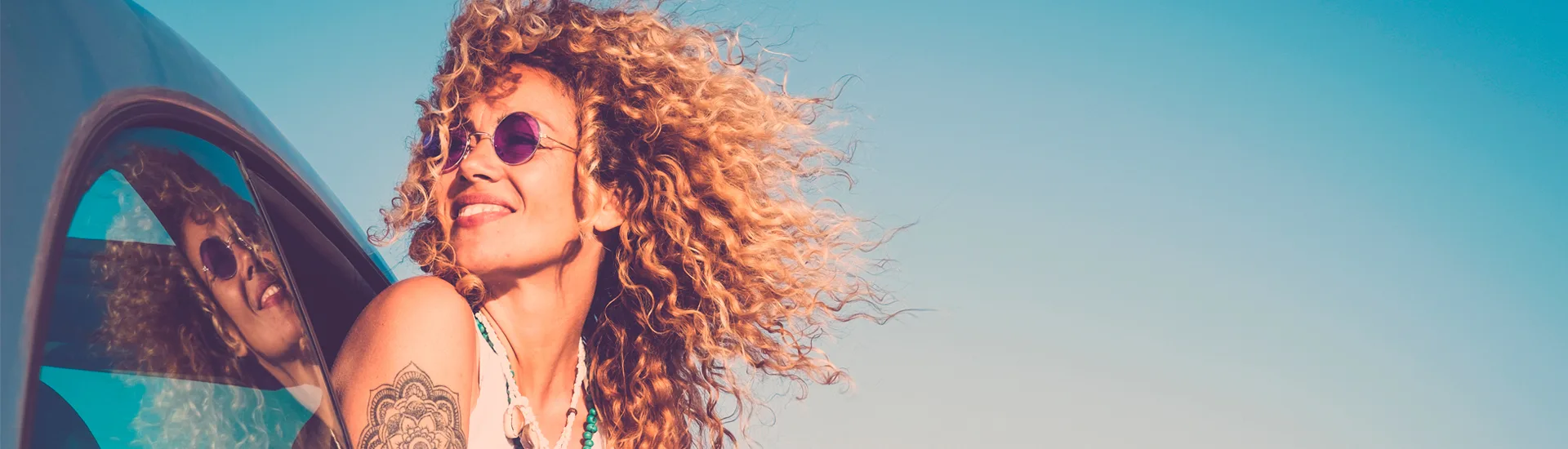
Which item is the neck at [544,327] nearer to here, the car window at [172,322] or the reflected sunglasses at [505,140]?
the reflected sunglasses at [505,140]

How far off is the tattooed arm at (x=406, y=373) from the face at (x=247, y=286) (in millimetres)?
753

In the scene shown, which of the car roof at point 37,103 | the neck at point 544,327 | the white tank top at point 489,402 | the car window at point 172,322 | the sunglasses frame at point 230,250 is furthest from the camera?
the neck at point 544,327

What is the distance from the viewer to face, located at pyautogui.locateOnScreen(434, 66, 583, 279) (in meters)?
3.02

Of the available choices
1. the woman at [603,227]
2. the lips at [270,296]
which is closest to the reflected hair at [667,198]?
the woman at [603,227]

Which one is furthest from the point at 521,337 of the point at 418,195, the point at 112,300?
the point at 112,300

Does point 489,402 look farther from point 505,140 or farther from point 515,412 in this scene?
point 505,140

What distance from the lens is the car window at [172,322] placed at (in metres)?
1.08

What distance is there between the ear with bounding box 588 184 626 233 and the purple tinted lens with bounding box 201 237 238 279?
192 cm

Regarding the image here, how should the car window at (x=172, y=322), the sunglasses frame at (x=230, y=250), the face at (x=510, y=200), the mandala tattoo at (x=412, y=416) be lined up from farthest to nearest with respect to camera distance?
1. the face at (x=510, y=200)
2. the mandala tattoo at (x=412, y=416)
3. the sunglasses frame at (x=230, y=250)
4. the car window at (x=172, y=322)

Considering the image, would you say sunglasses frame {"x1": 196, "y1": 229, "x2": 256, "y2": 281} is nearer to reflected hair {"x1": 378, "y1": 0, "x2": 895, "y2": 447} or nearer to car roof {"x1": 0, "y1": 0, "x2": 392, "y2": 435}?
car roof {"x1": 0, "y1": 0, "x2": 392, "y2": 435}

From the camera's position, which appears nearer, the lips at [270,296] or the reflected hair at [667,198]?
the lips at [270,296]

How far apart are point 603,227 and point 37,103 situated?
2494mm

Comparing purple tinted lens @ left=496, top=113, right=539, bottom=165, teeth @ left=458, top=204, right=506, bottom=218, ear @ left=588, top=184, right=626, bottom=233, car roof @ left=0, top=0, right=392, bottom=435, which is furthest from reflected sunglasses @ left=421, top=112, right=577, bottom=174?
car roof @ left=0, top=0, right=392, bottom=435

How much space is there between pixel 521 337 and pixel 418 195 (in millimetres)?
460
